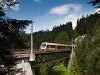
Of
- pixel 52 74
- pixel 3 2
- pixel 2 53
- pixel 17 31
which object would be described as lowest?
pixel 52 74

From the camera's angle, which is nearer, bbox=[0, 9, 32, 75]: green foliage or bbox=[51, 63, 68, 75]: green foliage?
bbox=[0, 9, 32, 75]: green foliage

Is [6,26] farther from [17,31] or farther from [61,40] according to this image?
[61,40]

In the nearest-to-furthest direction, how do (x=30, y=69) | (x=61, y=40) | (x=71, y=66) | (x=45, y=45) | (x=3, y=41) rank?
(x=3, y=41)
(x=30, y=69)
(x=45, y=45)
(x=71, y=66)
(x=61, y=40)

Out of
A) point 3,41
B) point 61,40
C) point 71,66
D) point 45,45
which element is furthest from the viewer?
point 61,40

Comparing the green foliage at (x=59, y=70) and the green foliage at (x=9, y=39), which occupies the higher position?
the green foliage at (x=9, y=39)

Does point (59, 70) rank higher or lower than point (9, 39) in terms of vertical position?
lower

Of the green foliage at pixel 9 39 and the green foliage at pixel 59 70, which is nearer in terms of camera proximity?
the green foliage at pixel 9 39

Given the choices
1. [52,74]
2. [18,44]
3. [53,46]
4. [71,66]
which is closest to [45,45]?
[53,46]

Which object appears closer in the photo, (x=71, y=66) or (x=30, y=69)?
(x=30, y=69)

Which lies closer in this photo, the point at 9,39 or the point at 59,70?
the point at 9,39

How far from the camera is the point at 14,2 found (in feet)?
38.9

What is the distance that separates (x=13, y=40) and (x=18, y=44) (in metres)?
0.27

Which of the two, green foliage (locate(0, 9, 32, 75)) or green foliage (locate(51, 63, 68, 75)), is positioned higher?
green foliage (locate(0, 9, 32, 75))

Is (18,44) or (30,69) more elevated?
(18,44)
